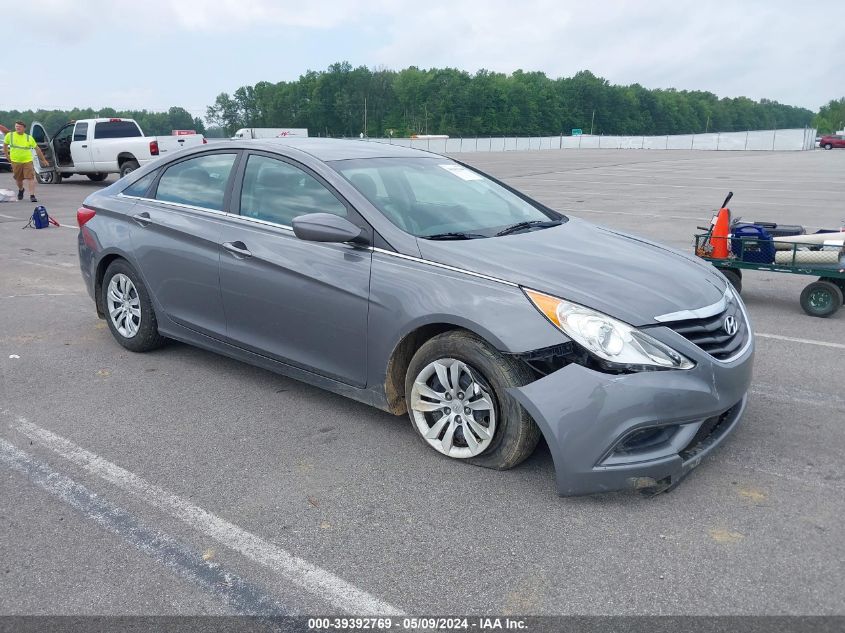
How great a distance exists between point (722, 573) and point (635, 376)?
2.80 ft

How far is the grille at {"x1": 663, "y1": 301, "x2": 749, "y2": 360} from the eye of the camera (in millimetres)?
3566

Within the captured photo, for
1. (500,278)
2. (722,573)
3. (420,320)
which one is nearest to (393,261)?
(420,320)

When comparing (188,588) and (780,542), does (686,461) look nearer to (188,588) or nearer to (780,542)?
(780,542)

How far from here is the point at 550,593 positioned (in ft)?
9.30

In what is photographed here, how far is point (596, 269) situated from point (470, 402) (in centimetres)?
94

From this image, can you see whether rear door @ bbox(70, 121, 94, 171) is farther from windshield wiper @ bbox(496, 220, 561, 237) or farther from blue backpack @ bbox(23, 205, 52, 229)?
windshield wiper @ bbox(496, 220, 561, 237)

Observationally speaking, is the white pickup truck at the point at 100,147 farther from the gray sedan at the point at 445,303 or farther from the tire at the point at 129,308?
the gray sedan at the point at 445,303

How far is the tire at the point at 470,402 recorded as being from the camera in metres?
3.60

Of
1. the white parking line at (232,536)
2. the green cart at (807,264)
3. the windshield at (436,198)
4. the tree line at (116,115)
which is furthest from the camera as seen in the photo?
the tree line at (116,115)

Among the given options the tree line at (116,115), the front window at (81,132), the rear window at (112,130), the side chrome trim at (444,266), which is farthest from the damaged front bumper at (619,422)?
the tree line at (116,115)

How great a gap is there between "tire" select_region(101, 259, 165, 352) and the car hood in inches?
99.7

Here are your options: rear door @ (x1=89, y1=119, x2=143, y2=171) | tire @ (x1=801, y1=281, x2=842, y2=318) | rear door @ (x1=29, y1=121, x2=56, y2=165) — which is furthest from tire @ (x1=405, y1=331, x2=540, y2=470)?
rear door @ (x1=29, y1=121, x2=56, y2=165)

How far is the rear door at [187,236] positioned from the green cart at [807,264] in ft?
15.4

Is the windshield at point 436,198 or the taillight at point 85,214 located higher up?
the windshield at point 436,198
